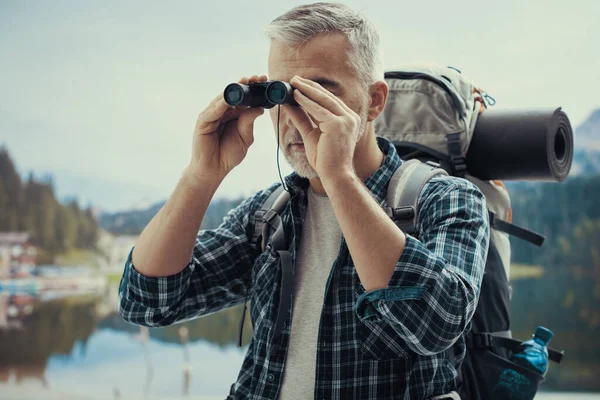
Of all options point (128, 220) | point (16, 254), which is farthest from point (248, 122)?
point (16, 254)

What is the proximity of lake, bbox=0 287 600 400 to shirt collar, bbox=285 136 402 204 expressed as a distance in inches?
148

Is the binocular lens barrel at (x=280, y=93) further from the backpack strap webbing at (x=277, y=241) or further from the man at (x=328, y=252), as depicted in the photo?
the backpack strap webbing at (x=277, y=241)

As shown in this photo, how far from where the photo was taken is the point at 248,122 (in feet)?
4.19

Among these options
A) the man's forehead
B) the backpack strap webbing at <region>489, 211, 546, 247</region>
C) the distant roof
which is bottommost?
the distant roof

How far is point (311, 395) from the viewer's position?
1.17m

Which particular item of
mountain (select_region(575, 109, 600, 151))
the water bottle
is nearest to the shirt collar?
the water bottle

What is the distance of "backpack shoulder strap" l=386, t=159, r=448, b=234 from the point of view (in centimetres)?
116

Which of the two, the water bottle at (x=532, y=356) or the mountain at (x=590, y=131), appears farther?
the mountain at (x=590, y=131)

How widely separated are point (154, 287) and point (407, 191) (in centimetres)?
56

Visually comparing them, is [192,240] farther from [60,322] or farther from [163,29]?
[60,322]

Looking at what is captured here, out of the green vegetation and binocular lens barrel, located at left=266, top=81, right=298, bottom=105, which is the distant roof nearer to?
the green vegetation

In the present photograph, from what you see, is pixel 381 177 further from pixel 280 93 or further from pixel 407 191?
pixel 280 93

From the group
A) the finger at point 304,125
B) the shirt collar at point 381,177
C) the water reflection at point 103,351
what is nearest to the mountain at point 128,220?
the water reflection at point 103,351

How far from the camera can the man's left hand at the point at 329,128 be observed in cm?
104
